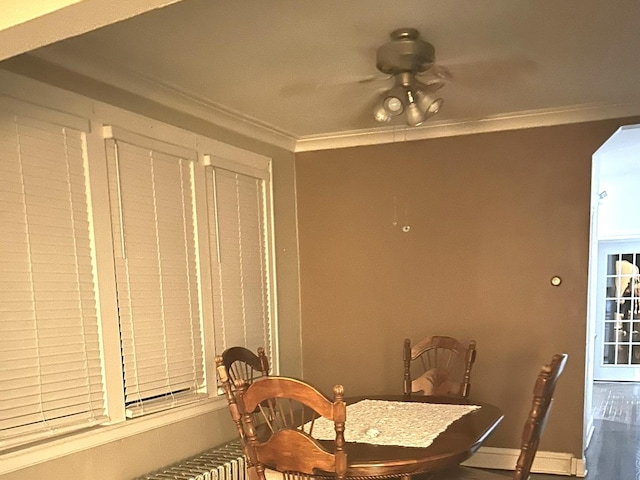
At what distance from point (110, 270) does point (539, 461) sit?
290cm

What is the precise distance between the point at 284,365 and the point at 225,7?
260 centimetres

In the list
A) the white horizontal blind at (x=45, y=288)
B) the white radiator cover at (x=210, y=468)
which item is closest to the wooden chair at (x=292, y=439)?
the white radiator cover at (x=210, y=468)

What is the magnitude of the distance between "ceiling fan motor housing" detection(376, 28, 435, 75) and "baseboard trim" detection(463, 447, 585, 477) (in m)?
2.56

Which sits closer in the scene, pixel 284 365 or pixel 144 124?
pixel 144 124

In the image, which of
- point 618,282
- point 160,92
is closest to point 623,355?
point 618,282

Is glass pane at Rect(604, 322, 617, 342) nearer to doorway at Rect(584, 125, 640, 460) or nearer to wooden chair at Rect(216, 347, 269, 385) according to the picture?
doorway at Rect(584, 125, 640, 460)

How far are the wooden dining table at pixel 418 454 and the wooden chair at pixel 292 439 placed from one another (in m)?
0.12

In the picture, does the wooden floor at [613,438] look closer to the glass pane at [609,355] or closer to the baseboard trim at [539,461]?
the baseboard trim at [539,461]

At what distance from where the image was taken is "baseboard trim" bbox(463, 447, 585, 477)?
3471 millimetres

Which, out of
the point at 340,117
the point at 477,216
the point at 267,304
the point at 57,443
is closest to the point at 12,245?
the point at 57,443

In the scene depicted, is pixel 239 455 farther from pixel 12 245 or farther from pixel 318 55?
pixel 318 55

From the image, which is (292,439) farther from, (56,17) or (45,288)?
(56,17)

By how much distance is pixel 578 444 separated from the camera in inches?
137

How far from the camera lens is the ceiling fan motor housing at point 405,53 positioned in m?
2.22
